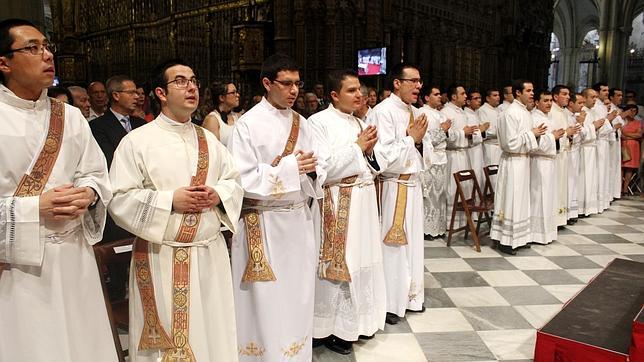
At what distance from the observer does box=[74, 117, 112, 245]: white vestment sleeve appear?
2.30 metres

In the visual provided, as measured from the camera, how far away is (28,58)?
7.03ft

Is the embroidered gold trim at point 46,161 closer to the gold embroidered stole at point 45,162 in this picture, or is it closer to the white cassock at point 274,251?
the gold embroidered stole at point 45,162

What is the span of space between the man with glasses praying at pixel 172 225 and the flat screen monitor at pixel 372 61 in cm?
675

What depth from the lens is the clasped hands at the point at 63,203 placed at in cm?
206

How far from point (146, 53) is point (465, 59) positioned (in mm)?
8249

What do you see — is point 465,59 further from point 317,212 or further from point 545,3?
point 317,212

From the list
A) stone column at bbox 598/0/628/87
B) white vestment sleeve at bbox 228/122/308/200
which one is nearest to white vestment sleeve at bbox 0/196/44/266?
white vestment sleeve at bbox 228/122/308/200

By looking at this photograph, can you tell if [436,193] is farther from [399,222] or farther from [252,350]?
[252,350]

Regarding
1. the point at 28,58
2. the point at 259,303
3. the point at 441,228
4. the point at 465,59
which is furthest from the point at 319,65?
the point at 28,58

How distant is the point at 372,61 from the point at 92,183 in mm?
7394

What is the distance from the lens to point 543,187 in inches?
248

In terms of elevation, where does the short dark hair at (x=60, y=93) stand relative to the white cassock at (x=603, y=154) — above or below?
above

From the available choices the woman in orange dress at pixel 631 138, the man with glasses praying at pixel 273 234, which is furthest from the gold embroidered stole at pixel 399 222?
the woman in orange dress at pixel 631 138

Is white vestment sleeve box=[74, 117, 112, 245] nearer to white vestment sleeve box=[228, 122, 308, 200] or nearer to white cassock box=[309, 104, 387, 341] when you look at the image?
white vestment sleeve box=[228, 122, 308, 200]
